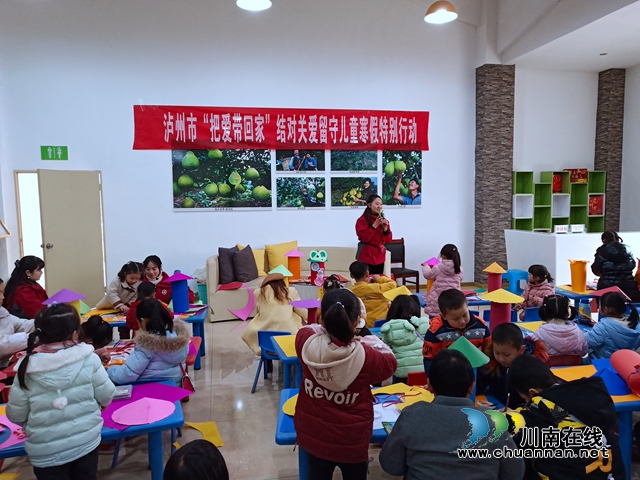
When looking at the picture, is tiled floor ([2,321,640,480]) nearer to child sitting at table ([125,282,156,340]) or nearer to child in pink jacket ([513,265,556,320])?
child sitting at table ([125,282,156,340])

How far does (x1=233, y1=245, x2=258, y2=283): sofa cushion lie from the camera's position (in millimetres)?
6211

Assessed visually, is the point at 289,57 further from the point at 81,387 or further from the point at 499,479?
the point at 499,479

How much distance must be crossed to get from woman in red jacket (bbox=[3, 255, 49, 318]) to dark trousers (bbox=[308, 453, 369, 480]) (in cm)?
278

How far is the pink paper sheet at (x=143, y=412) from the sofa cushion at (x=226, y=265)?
389 centimetres

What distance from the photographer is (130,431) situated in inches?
80.3

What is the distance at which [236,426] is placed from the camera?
3.20m

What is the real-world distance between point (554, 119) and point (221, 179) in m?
5.21

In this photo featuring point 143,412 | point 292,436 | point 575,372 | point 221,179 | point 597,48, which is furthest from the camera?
point 221,179

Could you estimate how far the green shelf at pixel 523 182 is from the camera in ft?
24.5

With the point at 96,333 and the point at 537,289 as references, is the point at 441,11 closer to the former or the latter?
the point at 537,289

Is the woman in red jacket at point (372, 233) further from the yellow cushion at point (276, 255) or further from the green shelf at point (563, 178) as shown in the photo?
the green shelf at point (563, 178)

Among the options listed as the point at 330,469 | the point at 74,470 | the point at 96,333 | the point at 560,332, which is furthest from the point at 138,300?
the point at 560,332

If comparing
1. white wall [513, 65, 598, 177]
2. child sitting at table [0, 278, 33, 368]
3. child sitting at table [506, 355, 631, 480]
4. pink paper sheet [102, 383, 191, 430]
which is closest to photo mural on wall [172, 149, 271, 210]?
child sitting at table [0, 278, 33, 368]

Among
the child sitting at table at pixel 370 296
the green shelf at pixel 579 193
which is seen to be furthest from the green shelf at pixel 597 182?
the child sitting at table at pixel 370 296
